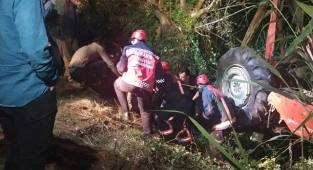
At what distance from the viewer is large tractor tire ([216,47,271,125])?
12.4 ft

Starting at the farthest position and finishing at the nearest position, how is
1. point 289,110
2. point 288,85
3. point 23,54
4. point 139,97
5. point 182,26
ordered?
point 182,26, point 139,97, point 289,110, point 23,54, point 288,85

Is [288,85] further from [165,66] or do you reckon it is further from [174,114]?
[165,66]

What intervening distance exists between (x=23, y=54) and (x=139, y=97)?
1.46m

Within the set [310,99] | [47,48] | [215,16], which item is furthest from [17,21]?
[215,16]

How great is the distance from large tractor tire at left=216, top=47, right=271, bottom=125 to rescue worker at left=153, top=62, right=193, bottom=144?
37 centimetres

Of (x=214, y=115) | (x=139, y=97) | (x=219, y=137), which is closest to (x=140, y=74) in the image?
(x=139, y=97)

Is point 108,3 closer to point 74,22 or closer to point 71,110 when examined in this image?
point 74,22

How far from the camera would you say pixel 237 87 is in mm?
3984

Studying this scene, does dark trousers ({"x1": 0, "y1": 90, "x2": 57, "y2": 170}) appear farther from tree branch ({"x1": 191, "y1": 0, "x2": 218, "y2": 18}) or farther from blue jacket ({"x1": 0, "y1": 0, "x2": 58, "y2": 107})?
tree branch ({"x1": 191, "y1": 0, "x2": 218, "y2": 18})

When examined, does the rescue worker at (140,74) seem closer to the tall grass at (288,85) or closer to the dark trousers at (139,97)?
the dark trousers at (139,97)

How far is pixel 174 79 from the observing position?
3.81 metres

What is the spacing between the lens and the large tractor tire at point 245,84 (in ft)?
12.4

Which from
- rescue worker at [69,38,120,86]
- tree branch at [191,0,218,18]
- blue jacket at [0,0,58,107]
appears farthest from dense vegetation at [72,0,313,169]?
blue jacket at [0,0,58,107]

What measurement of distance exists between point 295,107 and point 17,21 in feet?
7.29
